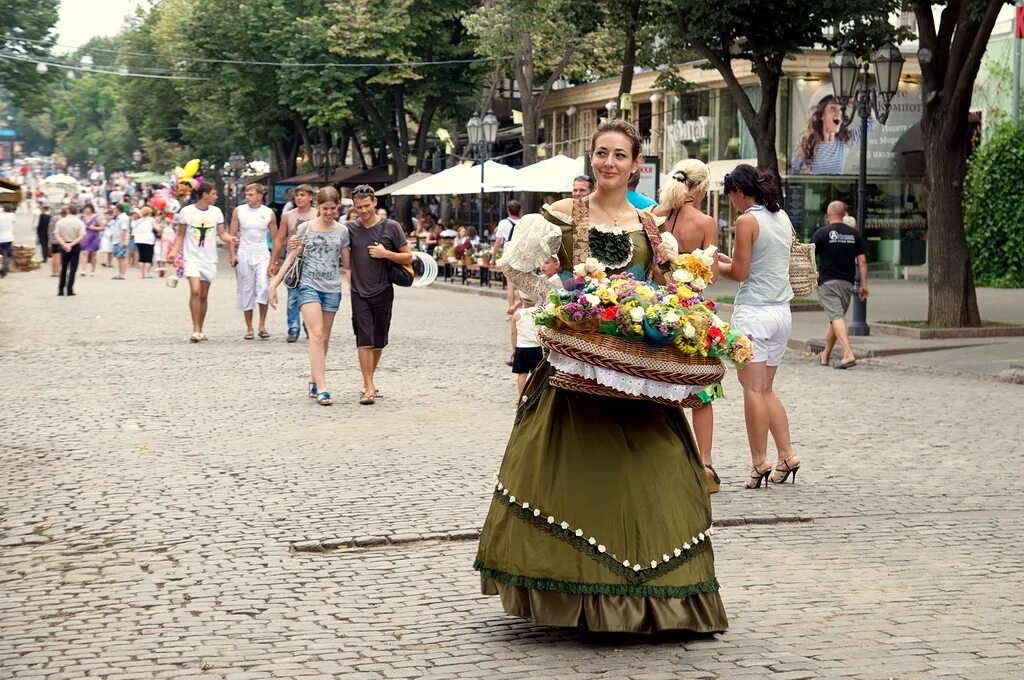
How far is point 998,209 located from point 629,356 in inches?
1095

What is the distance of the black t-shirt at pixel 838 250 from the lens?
16.8 m

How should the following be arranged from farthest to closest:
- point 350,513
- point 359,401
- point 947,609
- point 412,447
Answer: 1. point 359,401
2. point 412,447
3. point 350,513
4. point 947,609

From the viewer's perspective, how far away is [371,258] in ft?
42.5

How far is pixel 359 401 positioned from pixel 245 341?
6.05 metres

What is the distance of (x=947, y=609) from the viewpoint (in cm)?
609

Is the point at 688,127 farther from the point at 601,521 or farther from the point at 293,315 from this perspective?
the point at 601,521

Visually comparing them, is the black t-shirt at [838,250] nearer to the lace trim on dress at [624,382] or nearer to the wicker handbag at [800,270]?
the wicker handbag at [800,270]

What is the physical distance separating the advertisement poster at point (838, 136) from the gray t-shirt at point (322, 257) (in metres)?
24.1

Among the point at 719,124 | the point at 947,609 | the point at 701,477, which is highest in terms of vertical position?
the point at 719,124

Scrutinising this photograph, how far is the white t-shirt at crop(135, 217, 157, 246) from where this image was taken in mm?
38562

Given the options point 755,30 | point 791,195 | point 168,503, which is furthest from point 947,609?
point 791,195

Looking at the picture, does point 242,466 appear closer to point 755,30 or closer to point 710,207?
point 755,30

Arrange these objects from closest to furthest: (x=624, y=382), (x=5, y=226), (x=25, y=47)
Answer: (x=624, y=382) < (x=5, y=226) < (x=25, y=47)

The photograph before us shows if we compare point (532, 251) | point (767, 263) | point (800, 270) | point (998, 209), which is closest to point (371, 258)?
point (800, 270)
